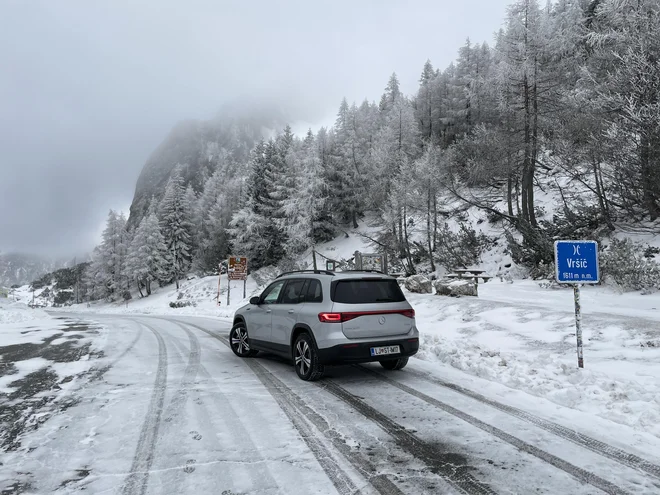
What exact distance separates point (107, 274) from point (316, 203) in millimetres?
41174

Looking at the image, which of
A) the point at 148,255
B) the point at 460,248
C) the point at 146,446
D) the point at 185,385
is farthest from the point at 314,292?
the point at 148,255

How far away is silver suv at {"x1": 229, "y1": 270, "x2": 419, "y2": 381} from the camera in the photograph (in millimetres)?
6055

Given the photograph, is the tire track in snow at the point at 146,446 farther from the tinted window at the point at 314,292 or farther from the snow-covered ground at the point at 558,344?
the snow-covered ground at the point at 558,344

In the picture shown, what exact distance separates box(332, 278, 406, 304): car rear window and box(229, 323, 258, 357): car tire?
308cm

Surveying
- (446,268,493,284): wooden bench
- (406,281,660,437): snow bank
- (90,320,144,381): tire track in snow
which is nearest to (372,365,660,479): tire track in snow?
(406,281,660,437): snow bank

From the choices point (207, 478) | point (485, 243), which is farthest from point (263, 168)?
point (207, 478)

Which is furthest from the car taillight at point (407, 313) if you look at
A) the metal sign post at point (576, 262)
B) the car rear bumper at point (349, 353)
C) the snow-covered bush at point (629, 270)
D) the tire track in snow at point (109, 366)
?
the snow-covered bush at point (629, 270)

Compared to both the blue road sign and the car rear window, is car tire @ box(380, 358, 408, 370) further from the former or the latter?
the blue road sign

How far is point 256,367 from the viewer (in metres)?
7.52

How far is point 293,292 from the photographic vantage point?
7.28m

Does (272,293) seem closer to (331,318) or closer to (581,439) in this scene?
(331,318)

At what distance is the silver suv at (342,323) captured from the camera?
238 inches

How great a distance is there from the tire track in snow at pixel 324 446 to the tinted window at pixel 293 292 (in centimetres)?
151

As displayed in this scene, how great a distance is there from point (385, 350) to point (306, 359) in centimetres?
130
